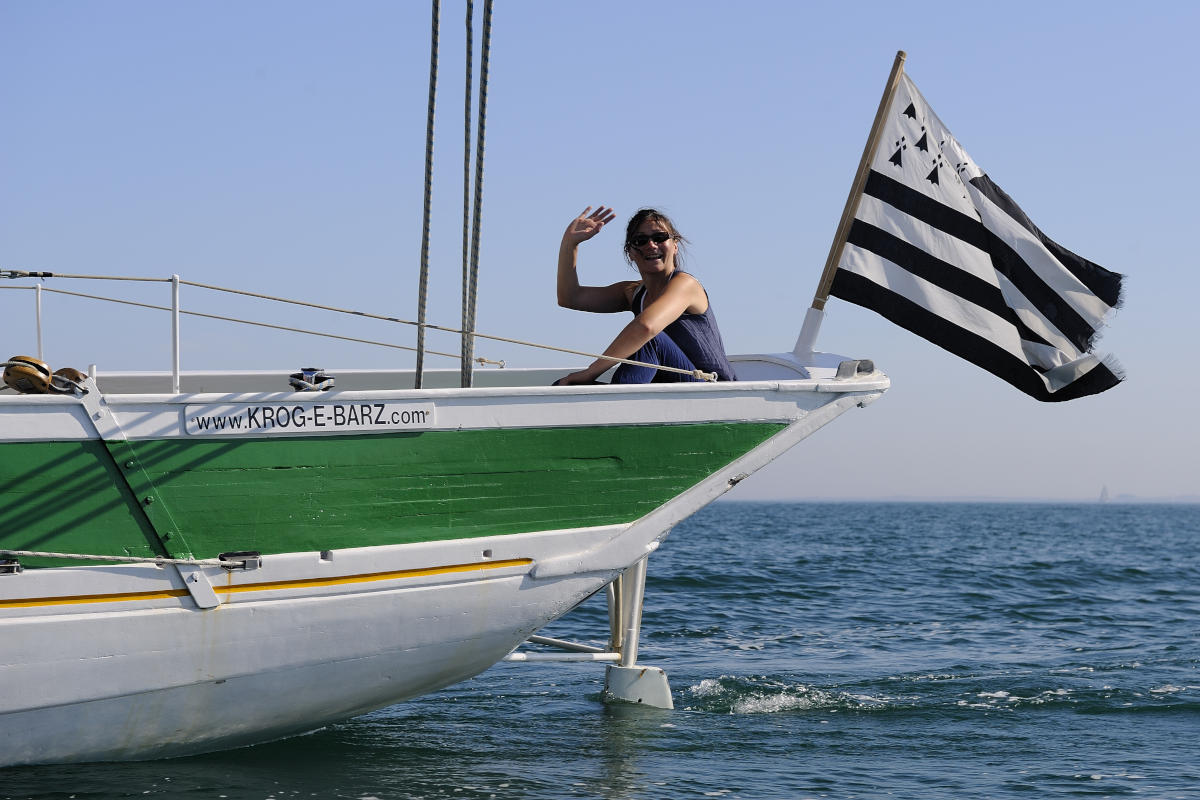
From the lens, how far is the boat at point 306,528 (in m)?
5.44

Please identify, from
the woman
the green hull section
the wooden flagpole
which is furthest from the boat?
the wooden flagpole

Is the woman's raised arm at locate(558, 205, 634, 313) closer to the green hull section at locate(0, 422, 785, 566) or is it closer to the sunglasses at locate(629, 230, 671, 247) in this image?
the sunglasses at locate(629, 230, 671, 247)

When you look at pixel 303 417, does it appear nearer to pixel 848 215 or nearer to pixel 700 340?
pixel 700 340

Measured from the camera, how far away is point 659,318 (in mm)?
6395

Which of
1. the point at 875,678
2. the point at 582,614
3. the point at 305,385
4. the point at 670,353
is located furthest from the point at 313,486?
the point at 582,614

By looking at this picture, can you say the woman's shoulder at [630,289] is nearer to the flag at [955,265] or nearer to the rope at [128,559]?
the flag at [955,265]

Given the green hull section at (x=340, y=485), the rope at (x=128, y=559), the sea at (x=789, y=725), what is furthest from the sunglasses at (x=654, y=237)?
the sea at (x=789, y=725)

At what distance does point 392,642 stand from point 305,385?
139cm

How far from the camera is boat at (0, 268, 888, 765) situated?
5438mm

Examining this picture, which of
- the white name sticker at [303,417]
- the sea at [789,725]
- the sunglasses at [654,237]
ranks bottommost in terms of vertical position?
the sea at [789,725]

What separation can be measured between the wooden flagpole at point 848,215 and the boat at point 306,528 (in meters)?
0.86

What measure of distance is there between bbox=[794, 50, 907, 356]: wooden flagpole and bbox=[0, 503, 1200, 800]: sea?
259 cm

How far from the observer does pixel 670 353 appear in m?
6.61

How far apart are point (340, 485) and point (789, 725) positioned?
3805mm
